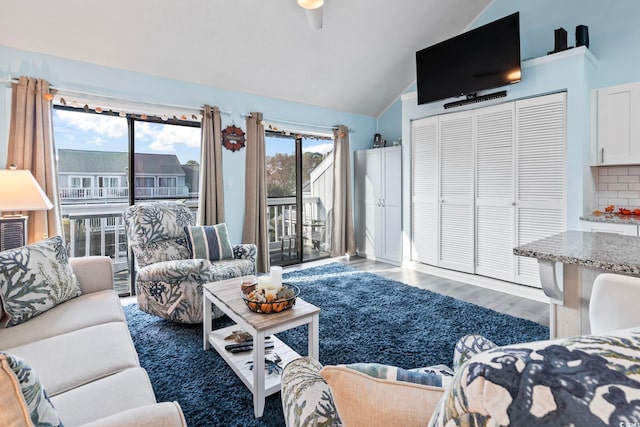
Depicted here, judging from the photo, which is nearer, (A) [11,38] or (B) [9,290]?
(B) [9,290]

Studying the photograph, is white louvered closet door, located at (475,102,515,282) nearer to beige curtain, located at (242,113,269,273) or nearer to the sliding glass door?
the sliding glass door

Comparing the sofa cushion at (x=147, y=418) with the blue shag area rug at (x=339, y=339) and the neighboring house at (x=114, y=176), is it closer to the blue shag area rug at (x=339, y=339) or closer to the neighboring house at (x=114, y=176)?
the blue shag area rug at (x=339, y=339)

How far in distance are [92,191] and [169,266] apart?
1749mm

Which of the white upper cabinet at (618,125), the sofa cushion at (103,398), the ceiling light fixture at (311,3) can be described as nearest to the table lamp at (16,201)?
the sofa cushion at (103,398)

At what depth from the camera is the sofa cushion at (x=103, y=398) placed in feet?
3.35

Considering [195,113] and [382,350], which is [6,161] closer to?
[195,113]

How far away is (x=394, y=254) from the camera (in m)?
4.91

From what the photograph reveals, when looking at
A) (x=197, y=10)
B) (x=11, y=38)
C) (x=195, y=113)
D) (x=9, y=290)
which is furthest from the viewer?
(x=195, y=113)

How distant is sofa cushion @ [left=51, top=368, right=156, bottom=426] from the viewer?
1.02 meters

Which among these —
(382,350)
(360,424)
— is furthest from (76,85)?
(360,424)

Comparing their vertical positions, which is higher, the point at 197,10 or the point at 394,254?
the point at 197,10

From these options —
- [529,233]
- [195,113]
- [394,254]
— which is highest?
[195,113]

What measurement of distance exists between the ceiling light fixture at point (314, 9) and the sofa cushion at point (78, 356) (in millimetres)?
2283

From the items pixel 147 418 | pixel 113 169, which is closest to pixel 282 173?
pixel 113 169
